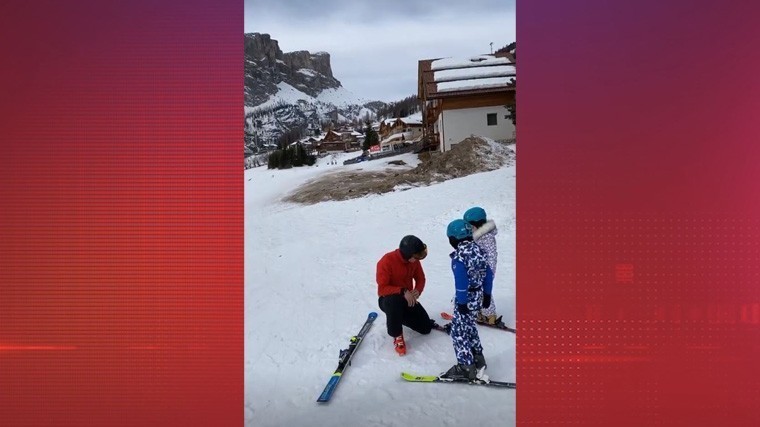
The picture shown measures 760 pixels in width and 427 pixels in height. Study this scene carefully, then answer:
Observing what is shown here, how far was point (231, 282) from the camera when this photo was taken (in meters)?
2.93

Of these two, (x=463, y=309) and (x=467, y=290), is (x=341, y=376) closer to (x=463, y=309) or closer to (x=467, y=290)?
(x=463, y=309)

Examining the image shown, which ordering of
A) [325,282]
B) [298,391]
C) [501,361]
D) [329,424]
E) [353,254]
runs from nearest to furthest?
1. [329,424]
2. [298,391]
3. [501,361]
4. [325,282]
5. [353,254]

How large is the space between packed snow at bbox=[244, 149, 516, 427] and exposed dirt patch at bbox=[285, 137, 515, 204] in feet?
11.6

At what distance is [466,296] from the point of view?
3.70m

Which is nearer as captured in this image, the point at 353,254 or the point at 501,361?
the point at 501,361

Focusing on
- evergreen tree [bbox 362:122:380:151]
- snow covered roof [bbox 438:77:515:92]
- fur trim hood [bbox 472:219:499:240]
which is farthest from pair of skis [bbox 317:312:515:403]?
evergreen tree [bbox 362:122:380:151]

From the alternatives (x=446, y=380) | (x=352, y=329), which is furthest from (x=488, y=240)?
(x=352, y=329)

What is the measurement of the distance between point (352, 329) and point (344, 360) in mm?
947

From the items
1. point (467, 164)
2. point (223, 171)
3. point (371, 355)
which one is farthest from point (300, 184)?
point (223, 171)

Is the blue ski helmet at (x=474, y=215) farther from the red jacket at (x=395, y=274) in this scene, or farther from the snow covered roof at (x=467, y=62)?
the snow covered roof at (x=467, y=62)

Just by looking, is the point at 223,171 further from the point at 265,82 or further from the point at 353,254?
the point at 265,82

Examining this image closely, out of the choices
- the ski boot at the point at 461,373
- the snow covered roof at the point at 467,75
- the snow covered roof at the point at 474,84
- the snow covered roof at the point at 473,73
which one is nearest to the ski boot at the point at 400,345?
the ski boot at the point at 461,373

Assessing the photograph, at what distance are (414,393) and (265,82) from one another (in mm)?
115680

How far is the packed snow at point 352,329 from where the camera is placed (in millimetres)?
3566
